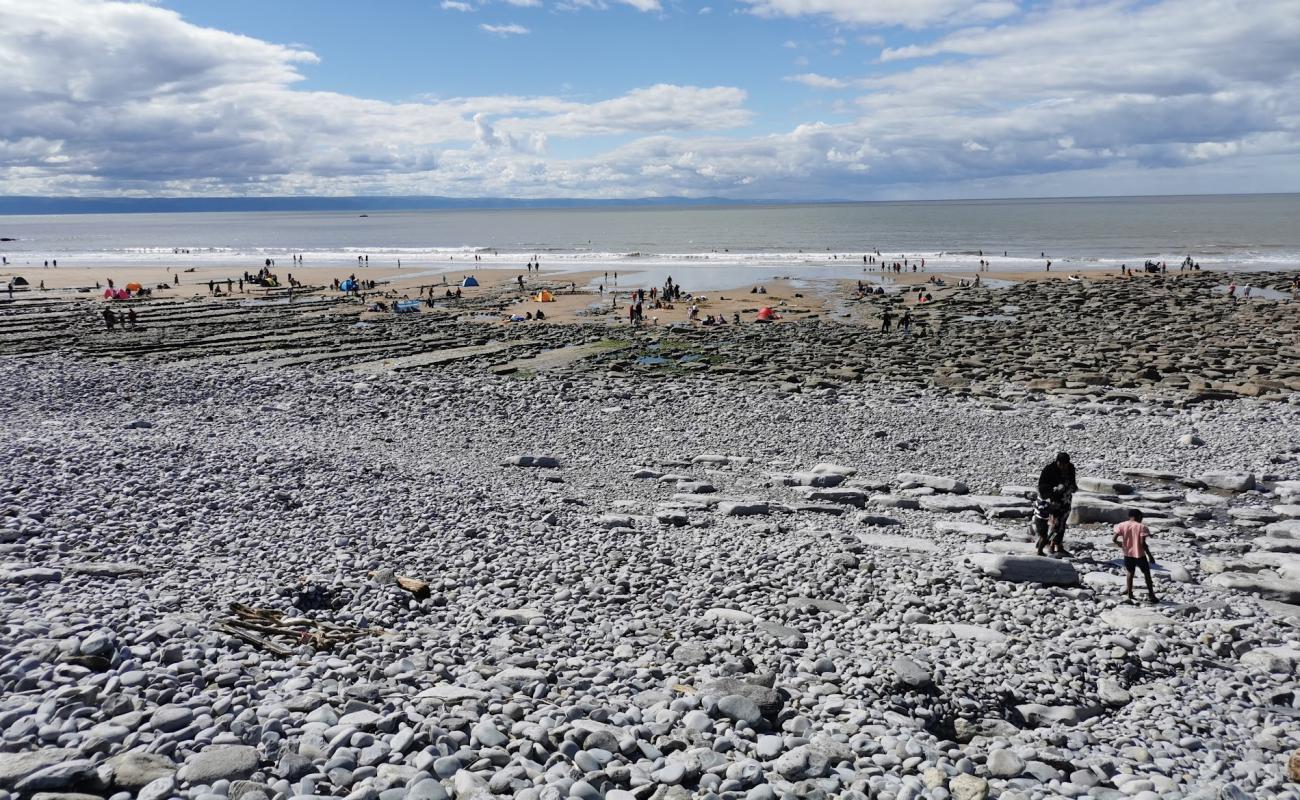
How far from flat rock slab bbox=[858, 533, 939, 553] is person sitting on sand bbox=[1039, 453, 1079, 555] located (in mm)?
1617

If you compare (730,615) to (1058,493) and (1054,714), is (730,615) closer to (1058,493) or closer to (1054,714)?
(1054,714)

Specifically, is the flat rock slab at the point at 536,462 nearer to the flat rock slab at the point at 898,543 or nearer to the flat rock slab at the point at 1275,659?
the flat rock slab at the point at 898,543

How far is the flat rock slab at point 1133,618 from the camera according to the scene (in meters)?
10.2

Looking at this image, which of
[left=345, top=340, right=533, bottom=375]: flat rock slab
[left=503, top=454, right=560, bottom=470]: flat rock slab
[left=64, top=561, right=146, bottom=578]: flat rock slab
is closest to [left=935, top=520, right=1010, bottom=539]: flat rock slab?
[left=503, top=454, right=560, bottom=470]: flat rock slab

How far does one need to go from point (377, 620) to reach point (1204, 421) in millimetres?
21018

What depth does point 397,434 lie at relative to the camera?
21.4 metres

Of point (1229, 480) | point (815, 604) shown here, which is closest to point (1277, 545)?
point (1229, 480)

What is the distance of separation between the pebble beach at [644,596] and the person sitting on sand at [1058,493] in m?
0.40

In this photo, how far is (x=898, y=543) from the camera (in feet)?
43.5

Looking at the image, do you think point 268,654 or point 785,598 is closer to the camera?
point 268,654

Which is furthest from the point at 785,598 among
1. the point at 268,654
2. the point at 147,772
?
the point at 147,772

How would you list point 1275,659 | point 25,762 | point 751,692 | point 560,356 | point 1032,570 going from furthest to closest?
point 560,356, point 1032,570, point 1275,659, point 751,692, point 25,762

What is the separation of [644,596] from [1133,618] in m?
6.02

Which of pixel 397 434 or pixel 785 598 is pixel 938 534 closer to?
pixel 785 598
